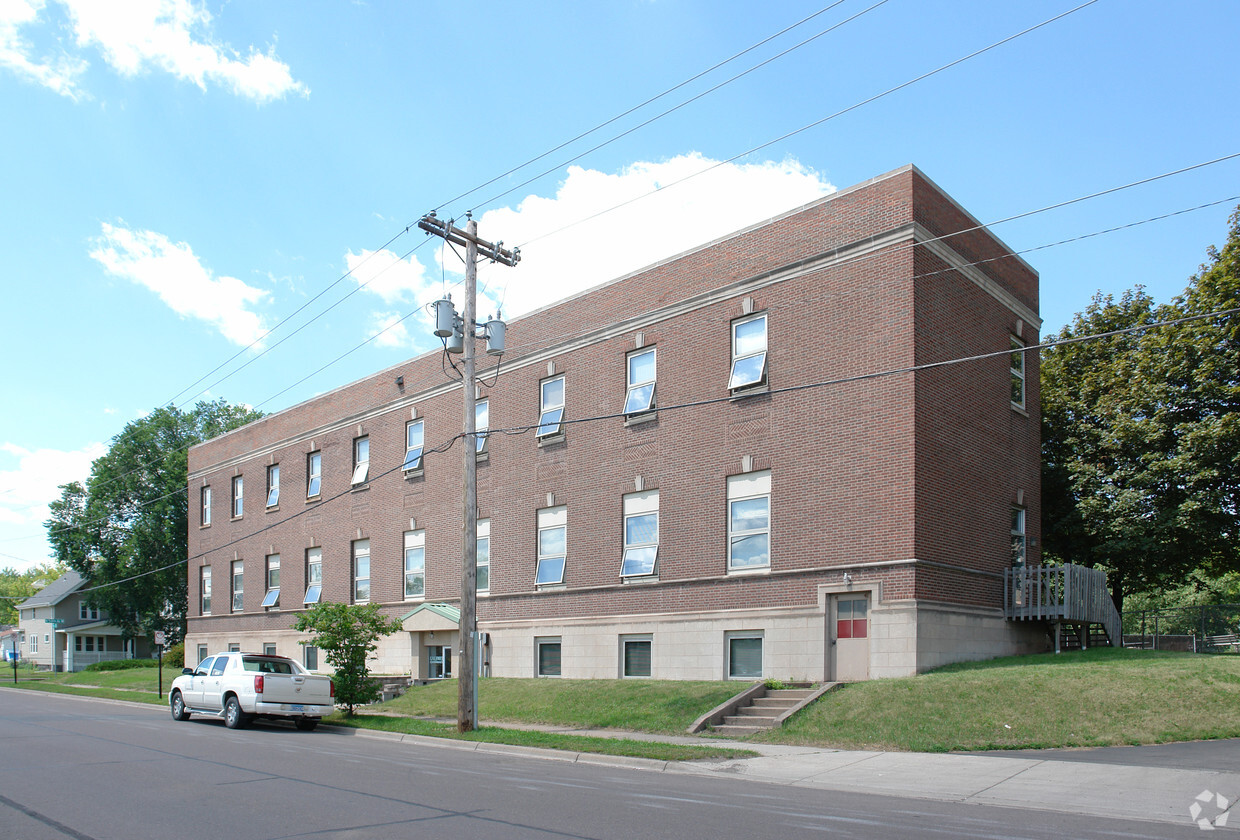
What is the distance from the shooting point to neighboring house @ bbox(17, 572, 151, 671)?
3226 inches

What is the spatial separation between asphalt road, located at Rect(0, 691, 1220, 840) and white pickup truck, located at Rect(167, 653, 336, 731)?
4.48 m

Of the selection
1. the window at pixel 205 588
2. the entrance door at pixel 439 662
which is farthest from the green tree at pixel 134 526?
the entrance door at pixel 439 662

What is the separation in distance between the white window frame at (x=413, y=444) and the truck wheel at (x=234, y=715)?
38.2ft

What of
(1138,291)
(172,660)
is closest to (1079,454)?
(1138,291)

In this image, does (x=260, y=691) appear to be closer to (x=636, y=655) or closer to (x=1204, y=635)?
(x=636, y=655)

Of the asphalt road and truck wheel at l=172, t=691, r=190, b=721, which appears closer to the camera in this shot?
the asphalt road

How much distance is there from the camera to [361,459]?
36094 mm

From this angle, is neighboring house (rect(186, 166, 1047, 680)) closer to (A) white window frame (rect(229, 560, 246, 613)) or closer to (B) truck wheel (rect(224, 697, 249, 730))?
(B) truck wheel (rect(224, 697, 249, 730))

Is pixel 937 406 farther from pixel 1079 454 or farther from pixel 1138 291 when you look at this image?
pixel 1138 291

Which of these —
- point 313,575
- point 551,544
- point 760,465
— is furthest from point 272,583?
point 760,465

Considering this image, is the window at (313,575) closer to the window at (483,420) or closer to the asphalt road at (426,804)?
the window at (483,420)

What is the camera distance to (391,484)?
33.9 m

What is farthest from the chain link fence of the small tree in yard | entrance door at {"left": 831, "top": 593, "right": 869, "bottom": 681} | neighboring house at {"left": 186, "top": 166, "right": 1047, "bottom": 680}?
the small tree in yard

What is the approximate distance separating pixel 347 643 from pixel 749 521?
9.85m
